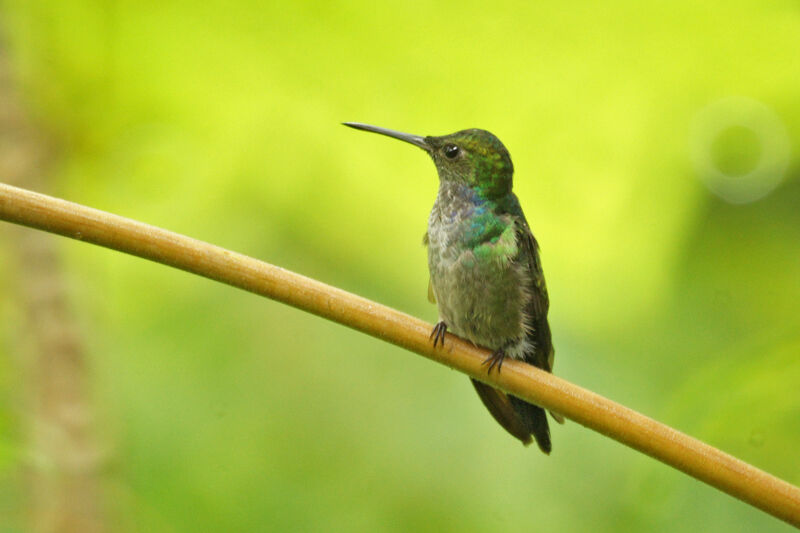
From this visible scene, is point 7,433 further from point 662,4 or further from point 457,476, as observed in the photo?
point 662,4

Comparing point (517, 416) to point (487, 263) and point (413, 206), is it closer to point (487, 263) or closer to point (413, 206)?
point (487, 263)

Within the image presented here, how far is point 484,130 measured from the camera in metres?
2.00

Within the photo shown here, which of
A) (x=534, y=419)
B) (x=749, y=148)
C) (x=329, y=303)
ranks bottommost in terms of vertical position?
(x=534, y=419)

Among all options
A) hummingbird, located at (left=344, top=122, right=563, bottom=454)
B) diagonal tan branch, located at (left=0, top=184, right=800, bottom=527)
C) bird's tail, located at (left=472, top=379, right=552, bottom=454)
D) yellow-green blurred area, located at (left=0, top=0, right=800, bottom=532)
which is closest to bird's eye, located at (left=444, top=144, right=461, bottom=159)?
hummingbird, located at (left=344, top=122, right=563, bottom=454)

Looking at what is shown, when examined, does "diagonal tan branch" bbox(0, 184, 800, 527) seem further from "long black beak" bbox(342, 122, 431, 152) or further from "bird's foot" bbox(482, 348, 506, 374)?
"long black beak" bbox(342, 122, 431, 152)

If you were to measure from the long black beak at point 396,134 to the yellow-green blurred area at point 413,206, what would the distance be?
0.16 metres

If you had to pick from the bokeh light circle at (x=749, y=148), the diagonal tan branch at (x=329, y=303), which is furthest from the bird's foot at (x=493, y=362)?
the bokeh light circle at (x=749, y=148)

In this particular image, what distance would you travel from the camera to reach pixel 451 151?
201 centimetres

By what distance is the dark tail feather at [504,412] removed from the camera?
1.83 meters

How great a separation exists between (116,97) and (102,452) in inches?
30.7

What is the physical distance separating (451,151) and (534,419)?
62 cm

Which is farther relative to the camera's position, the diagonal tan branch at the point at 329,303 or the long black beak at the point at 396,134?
the long black beak at the point at 396,134

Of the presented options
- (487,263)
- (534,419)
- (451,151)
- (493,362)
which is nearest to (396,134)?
(451,151)

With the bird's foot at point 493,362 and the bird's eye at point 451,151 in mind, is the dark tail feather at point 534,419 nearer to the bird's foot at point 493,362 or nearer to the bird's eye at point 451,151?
the bird's foot at point 493,362
